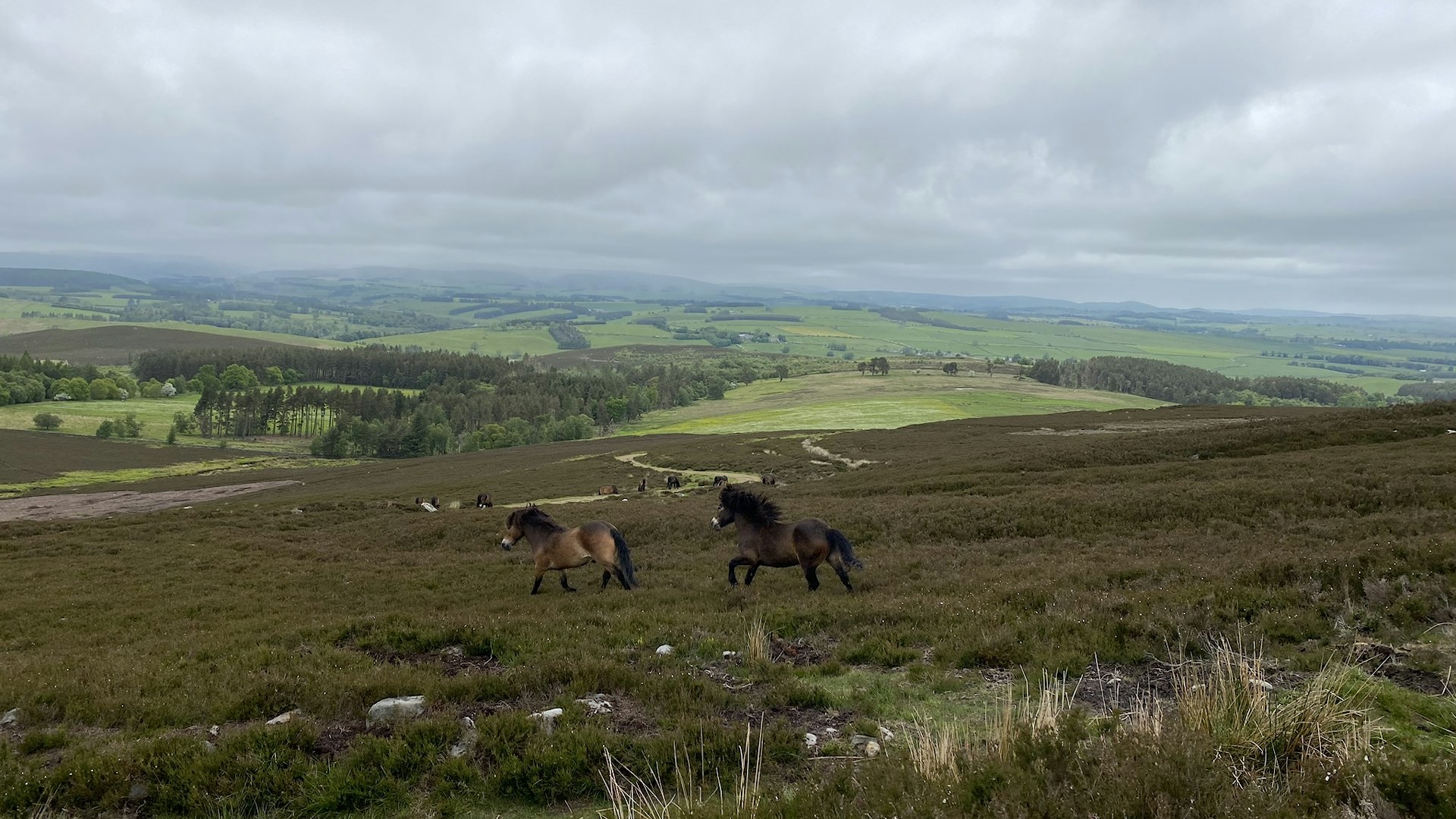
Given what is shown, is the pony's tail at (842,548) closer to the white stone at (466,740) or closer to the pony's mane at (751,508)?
the pony's mane at (751,508)

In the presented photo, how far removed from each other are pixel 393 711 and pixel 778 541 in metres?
8.87

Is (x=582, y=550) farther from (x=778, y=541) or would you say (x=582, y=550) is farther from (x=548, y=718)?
(x=548, y=718)

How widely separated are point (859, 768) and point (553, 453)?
263ft

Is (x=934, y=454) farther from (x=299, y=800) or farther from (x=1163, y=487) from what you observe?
(x=299, y=800)

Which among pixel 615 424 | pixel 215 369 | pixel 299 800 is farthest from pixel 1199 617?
pixel 215 369

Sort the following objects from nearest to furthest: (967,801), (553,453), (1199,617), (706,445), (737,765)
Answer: (967,801)
(737,765)
(1199,617)
(706,445)
(553,453)

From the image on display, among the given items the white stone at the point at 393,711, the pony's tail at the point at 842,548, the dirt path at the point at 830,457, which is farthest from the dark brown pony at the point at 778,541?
the dirt path at the point at 830,457

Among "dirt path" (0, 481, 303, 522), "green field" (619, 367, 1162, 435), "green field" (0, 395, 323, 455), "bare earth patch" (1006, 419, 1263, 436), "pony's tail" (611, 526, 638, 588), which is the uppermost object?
"pony's tail" (611, 526, 638, 588)

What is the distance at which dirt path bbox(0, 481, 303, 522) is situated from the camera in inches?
2188

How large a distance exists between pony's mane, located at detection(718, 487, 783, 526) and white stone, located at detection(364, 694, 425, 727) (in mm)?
8562

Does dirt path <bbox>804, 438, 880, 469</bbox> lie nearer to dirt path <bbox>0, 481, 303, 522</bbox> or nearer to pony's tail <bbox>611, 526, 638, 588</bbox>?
pony's tail <bbox>611, 526, 638, 588</bbox>

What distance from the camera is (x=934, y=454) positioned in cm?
5559

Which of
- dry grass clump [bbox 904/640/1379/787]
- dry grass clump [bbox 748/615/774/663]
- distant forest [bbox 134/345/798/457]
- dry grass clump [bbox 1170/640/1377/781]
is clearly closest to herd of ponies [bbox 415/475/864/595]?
dry grass clump [bbox 748/615/774/663]

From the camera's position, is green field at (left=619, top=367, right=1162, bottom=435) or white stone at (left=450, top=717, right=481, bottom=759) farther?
green field at (left=619, top=367, right=1162, bottom=435)
